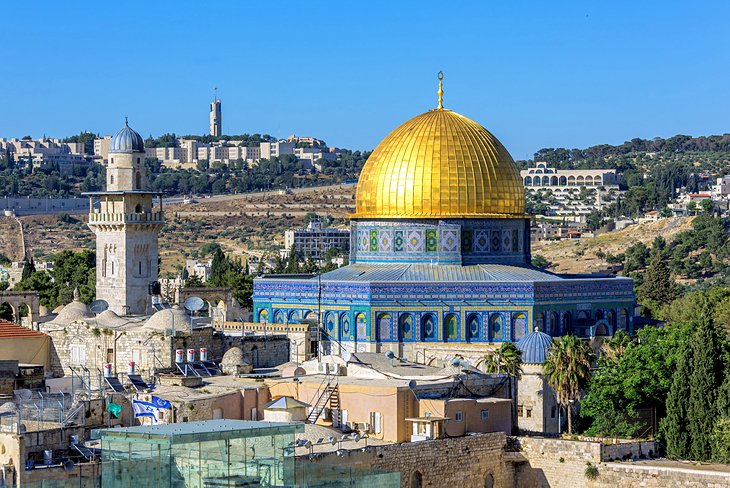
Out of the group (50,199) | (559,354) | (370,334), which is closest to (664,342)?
(559,354)

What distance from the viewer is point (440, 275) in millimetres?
43281

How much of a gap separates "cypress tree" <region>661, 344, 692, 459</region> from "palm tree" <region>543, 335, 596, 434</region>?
1.75m

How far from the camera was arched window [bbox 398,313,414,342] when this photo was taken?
139 ft

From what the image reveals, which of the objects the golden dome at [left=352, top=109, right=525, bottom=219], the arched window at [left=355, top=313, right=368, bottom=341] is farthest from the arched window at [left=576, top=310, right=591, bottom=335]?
the arched window at [left=355, top=313, right=368, bottom=341]

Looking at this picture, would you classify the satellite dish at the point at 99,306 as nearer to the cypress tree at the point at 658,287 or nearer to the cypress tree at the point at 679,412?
the cypress tree at the point at 679,412

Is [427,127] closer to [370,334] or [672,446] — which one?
[370,334]

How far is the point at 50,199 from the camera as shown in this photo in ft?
470

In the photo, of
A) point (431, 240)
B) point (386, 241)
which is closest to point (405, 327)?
point (431, 240)

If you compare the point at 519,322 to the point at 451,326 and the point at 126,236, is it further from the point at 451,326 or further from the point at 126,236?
the point at 126,236

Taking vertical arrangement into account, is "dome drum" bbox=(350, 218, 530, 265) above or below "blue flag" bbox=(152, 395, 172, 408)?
above

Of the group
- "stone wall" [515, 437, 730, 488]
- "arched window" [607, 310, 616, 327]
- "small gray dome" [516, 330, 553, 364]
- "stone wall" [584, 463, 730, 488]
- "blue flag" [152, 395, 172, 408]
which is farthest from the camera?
"arched window" [607, 310, 616, 327]

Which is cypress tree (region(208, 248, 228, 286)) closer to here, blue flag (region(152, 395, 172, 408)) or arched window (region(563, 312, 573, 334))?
arched window (region(563, 312, 573, 334))

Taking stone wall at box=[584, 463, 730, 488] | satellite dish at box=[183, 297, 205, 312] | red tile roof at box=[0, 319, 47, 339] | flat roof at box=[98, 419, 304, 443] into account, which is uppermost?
satellite dish at box=[183, 297, 205, 312]

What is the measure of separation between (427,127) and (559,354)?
1030 centimetres
